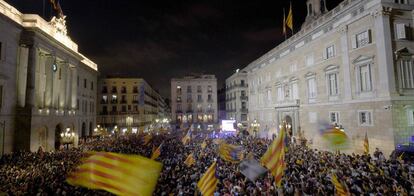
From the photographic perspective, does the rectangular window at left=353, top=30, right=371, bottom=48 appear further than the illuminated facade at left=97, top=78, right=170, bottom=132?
No

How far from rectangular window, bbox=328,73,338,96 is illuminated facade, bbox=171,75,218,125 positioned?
146ft

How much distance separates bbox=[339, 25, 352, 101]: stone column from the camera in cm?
2397

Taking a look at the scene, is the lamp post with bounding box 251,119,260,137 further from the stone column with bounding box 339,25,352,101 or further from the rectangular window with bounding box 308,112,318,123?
the stone column with bounding box 339,25,352,101

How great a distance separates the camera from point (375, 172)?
13102 millimetres

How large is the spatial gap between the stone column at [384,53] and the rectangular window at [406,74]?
95cm

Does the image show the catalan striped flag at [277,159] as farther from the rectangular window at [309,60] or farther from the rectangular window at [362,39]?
the rectangular window at [309,60]

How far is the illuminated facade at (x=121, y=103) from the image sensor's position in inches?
2416

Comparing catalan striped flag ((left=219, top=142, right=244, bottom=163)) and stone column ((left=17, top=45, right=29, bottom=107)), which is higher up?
stone column ((left=17, top=45, right=29, bottom=107))

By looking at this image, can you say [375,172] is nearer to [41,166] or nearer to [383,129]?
[383,129]

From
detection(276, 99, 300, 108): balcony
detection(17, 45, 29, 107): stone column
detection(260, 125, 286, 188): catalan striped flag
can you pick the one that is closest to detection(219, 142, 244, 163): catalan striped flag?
detection(260, 125, 286, 188): catalan striped flag

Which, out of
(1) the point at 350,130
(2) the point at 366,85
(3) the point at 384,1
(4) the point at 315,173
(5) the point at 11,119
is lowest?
(4) the point at 315,173

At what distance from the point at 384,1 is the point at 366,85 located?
689 cm

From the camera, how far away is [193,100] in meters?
69.4

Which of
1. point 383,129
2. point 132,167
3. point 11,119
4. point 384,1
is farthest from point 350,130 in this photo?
point 11,119
